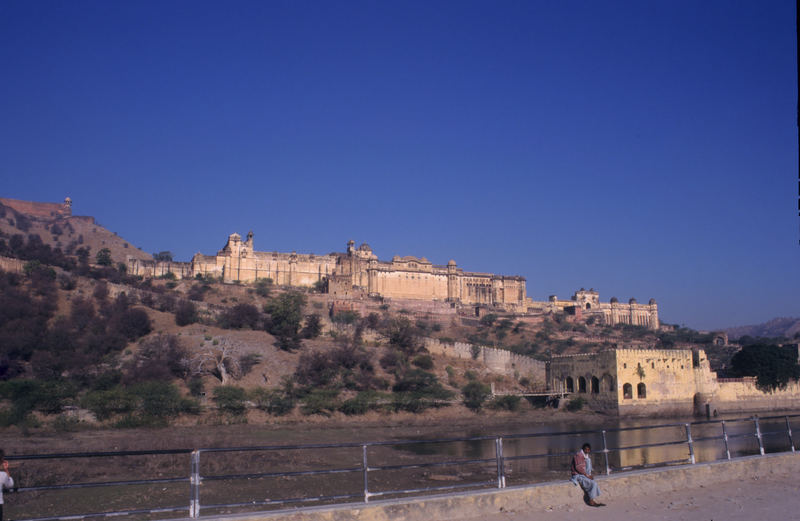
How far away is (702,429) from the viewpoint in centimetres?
3019

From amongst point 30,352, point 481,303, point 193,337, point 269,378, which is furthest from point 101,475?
point 481,303

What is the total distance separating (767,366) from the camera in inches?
1694

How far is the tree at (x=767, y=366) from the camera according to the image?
42.6 m

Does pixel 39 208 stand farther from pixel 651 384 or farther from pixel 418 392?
pixel 651 384

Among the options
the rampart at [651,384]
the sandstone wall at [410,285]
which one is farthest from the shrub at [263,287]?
the rampart at [651,384]

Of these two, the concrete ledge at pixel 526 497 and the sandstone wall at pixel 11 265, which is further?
the sandstone wall at pixel 11 265

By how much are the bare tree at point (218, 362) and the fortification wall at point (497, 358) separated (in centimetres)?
1569

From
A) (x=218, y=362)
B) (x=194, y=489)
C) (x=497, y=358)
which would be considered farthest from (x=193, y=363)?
(x=194, y=489)

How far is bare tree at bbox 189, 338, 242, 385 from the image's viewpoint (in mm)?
34281

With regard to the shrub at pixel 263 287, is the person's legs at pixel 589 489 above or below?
below

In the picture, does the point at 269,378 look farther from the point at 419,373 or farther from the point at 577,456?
the point at 577,456

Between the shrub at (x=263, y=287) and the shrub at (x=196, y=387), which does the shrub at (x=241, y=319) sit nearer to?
the shrub at (x=196, y=387)

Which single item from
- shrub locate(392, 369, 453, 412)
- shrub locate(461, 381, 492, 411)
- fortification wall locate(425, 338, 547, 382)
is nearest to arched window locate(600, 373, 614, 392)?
shrub locate(461, 381, 492, 411)

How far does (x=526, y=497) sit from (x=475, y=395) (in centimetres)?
2927
